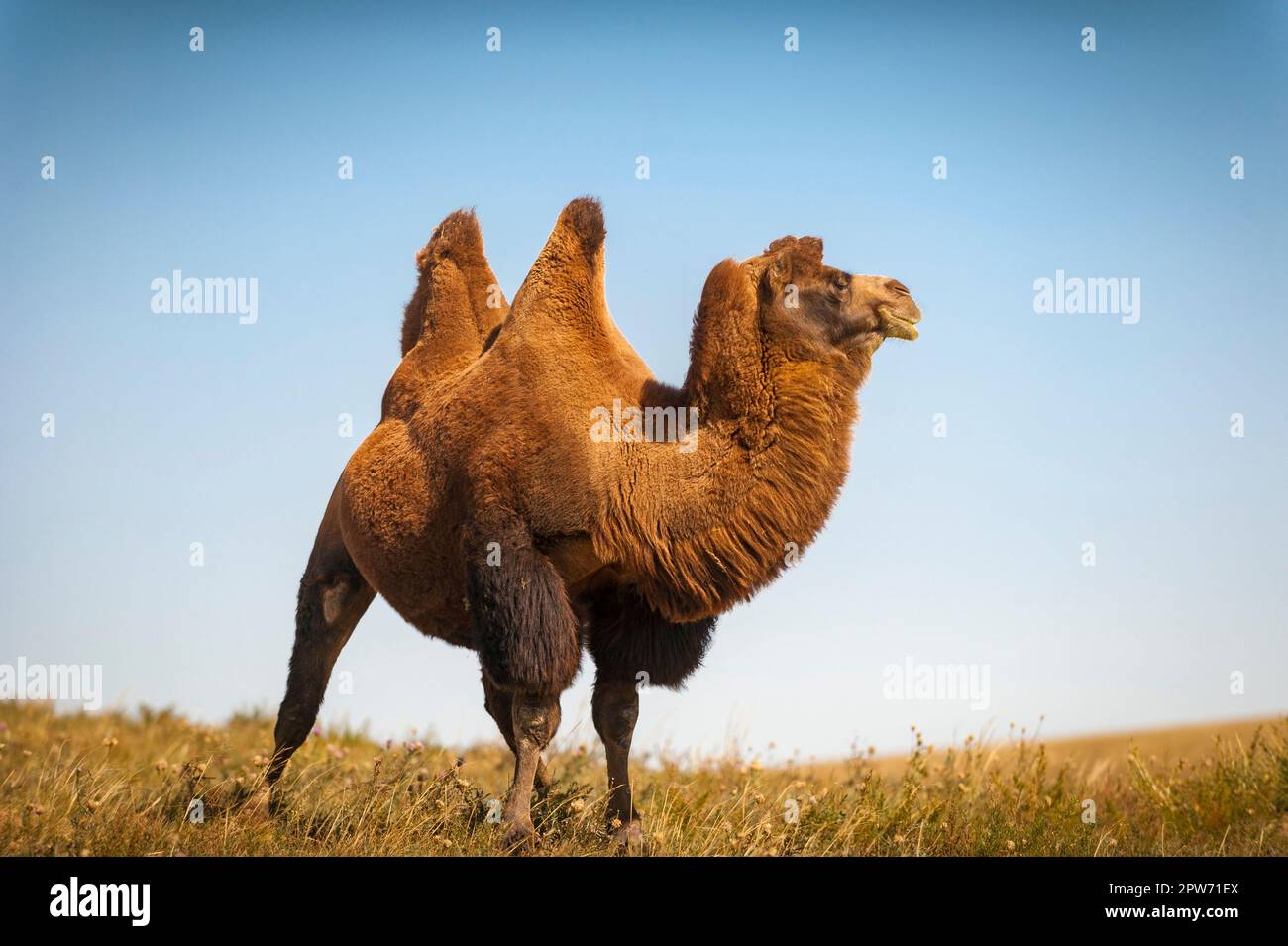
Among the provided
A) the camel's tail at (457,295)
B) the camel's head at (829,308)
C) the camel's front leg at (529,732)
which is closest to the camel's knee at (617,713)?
the camel's front leg at (529,732)

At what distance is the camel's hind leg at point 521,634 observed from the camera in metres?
6.45

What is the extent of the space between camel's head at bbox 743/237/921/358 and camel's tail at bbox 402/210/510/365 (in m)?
2.28

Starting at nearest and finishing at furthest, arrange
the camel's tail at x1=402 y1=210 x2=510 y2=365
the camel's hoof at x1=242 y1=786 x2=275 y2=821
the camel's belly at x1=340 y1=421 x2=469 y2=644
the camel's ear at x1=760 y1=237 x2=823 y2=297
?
1. the camel's ear at x1=760 y1=237 x2=823 y2=297
2. the camel's belly at x1=340 y1=421 x2=469 y2=644
3. the camel's hoof at x1=242 y1=786 x2=275 y2=821
4. the camel's tail at x1=402 y1=210 x2=510 y2=365

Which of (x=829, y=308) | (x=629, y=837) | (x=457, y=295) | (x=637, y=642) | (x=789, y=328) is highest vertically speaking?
(x=457, y=295)

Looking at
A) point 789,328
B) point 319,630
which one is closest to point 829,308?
point 789,328

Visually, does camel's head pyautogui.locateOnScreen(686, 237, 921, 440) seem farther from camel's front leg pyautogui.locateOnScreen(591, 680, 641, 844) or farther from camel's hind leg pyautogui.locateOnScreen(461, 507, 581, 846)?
camel's front leg pyautogui.locateOnScreen(591, 680, 641, 844)

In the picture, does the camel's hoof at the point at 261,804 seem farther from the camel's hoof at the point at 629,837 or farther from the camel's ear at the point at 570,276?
the camel's ear at the point at 570,276

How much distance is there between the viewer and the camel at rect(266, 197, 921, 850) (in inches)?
253

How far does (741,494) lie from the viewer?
21.1 ft

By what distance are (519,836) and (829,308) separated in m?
3.11

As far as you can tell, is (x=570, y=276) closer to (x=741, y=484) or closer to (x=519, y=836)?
(x=741, y=484)

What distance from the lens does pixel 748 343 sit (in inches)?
260

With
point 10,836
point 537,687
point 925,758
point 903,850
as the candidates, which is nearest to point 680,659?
point 537,687

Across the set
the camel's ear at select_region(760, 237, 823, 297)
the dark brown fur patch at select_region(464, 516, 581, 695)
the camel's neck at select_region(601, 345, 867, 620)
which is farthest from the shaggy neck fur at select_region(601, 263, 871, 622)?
the dark brown fur patch at select_region(464, 516, 581, 695)
